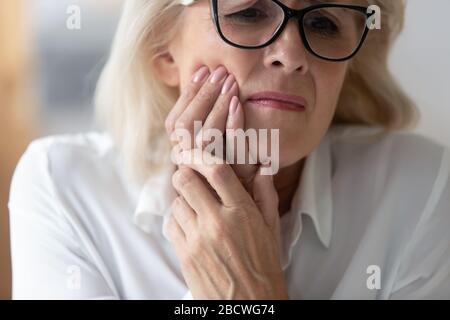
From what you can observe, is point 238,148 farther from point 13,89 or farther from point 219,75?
point 13,89

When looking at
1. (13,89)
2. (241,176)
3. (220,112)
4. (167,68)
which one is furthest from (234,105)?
(13,89)

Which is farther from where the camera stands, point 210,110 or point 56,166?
point 56,166

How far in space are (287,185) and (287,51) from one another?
1.11 ft

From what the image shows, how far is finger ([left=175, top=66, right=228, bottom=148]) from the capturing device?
978 millimetres

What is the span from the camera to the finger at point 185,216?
3.21 feet

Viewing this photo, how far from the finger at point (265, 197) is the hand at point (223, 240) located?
0.02 metres

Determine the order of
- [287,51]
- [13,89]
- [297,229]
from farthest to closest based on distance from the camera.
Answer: [13,89], [297,229], [287,51]

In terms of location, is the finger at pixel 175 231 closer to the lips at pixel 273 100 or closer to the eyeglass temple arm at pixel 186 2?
the lips at pixel 273 100

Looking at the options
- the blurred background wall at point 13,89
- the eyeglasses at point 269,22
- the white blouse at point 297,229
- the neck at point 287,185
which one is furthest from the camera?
the blurred background wall at point 13,89

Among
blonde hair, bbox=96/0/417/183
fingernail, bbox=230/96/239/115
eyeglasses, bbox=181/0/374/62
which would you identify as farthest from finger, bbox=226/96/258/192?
blonde hair, bbox=96/0/417/183

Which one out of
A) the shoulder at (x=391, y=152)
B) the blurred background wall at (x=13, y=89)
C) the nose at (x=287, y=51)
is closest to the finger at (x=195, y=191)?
the nose at (x=287, y=51)

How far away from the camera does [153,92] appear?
119cm

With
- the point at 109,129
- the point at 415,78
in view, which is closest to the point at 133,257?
the point at 109,129

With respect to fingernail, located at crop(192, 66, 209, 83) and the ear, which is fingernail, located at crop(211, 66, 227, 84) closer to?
fingernail, located at crop(192, 66, 209, 83)
